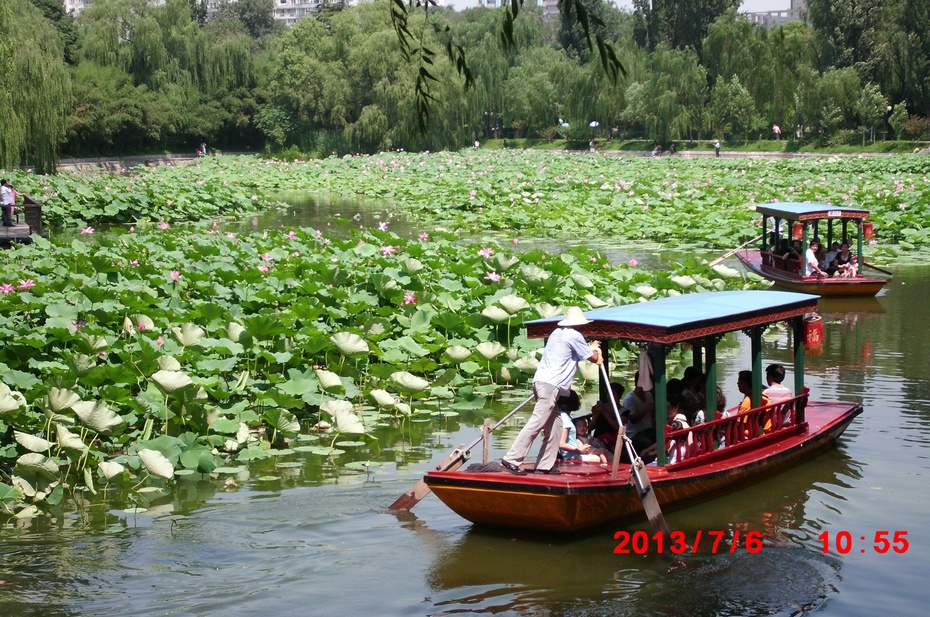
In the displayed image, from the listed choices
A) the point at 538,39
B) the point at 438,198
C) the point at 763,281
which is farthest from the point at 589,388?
the point at 538,39

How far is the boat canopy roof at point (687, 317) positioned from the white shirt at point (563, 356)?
28 centimetres

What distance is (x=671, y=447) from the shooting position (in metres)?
6.55

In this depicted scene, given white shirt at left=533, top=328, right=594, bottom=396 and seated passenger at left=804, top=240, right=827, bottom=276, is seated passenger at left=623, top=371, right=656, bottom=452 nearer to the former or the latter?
white shirt at left=533, top=328, right=594, bottom=396

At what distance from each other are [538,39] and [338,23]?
18.6 m

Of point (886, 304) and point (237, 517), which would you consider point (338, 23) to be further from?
point (237, 517)

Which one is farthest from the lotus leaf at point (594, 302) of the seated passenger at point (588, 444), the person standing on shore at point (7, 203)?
the person standing on shore at point (7, 203)

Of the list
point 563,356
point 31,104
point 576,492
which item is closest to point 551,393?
point 563,356

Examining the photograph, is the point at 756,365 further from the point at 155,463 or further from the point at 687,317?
the point at 155,463

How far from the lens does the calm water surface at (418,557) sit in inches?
206

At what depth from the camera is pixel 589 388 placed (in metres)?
9.48
